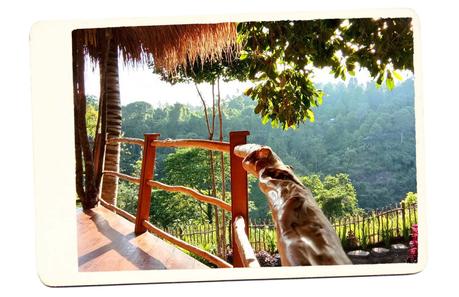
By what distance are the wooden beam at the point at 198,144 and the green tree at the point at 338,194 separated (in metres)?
0.38

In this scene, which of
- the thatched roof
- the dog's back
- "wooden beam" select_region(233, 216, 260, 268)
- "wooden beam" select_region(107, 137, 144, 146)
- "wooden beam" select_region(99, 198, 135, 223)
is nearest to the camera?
the dog's back

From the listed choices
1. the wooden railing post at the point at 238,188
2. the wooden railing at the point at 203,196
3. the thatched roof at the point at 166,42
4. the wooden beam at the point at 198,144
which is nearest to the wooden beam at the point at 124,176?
the wooden railing at the point at 203,196

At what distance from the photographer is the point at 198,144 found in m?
1.39

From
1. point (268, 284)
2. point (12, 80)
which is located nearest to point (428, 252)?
point (268, 284)

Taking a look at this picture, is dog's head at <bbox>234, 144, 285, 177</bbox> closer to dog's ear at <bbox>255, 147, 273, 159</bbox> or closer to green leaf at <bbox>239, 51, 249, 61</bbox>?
dog's ear at <bbox>255, 147, 273, 159</bbox>

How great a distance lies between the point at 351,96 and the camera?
1.53 metres

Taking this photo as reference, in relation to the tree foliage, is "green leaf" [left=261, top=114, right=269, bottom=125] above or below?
below

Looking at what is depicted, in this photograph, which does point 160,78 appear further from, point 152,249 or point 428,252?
point 428,252

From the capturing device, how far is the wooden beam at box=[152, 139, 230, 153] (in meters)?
1.28

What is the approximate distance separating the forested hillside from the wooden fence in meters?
0.05

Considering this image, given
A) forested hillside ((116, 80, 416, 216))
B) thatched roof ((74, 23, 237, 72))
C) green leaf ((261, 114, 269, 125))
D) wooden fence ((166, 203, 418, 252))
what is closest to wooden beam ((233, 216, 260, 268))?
wooden fence ((166, 203, 418, 252))

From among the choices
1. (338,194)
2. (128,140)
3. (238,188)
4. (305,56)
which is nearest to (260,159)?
(238,188)

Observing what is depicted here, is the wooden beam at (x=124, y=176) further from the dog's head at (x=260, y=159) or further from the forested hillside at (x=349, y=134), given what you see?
the dog's head at (x=260, y=159)

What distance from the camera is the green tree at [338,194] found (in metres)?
1.50
